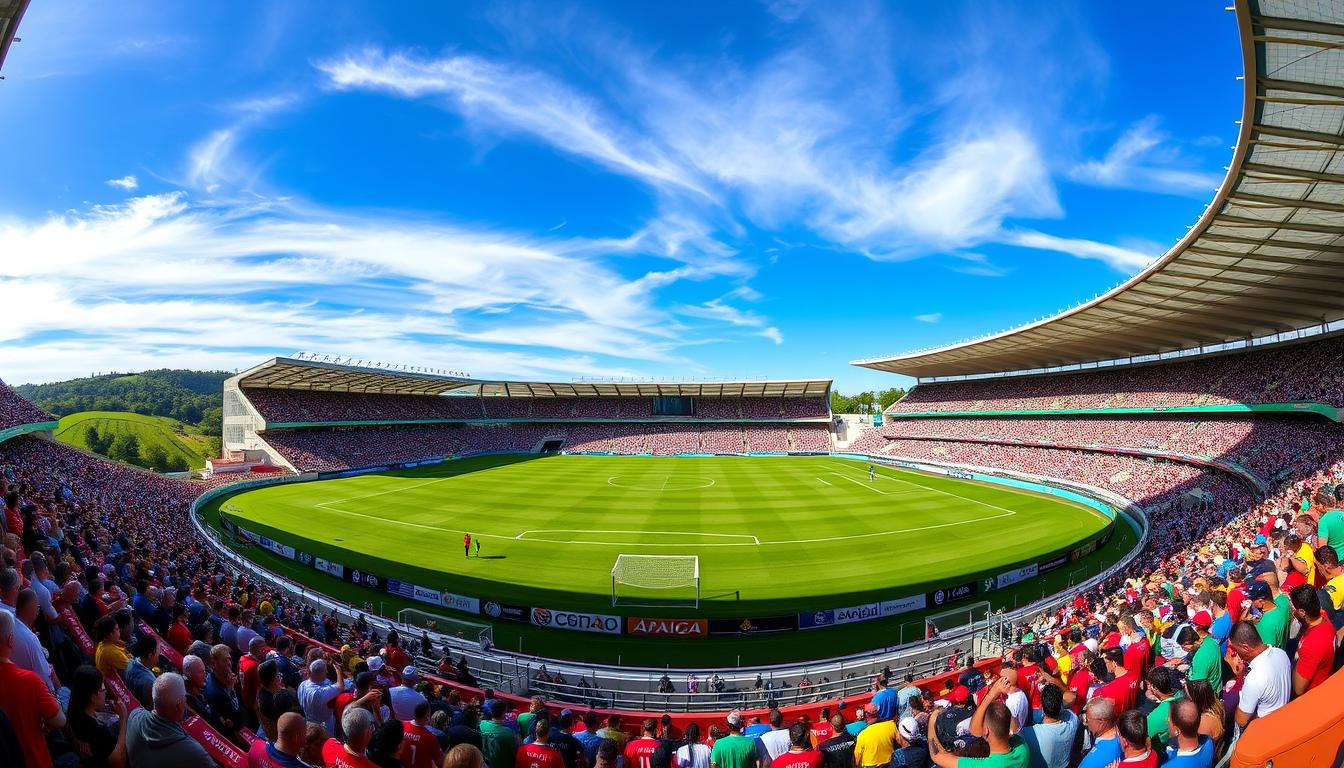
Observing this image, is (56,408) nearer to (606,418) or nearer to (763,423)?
(606,418)

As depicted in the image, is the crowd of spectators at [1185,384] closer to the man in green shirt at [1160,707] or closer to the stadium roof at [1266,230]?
the stadium roof at [1266,230]

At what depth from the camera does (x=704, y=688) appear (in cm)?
1302

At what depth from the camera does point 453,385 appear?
65.1m

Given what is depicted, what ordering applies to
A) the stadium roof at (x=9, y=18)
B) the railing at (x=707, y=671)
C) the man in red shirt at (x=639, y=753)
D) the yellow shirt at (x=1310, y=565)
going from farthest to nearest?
the railing at (x=707, y=671)
the stadium roof at (x=9, y=18)
the yellow shirt at (x=1310, y=565)
the man in red shirt at (x=639, y=753)

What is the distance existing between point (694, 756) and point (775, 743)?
0.85 meters

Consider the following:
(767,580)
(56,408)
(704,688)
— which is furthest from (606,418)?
(56,408)

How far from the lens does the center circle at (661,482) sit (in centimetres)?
4050

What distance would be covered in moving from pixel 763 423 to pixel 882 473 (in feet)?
89.2

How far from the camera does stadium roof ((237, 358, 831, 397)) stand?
47094 millimetres

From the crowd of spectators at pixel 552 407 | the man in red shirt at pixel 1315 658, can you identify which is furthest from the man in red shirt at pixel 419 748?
the crowd of spectators at pixel 552 407

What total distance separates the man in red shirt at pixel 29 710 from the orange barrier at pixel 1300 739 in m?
6.66

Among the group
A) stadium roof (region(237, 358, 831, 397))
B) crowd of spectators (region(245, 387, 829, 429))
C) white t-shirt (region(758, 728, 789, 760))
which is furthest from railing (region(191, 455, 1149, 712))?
crowd of spectators (region(245, 387, 829, 429))

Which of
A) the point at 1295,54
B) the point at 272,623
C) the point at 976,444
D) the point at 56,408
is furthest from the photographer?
the point at 56,408

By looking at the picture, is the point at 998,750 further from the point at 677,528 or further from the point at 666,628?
the point at 677,528
